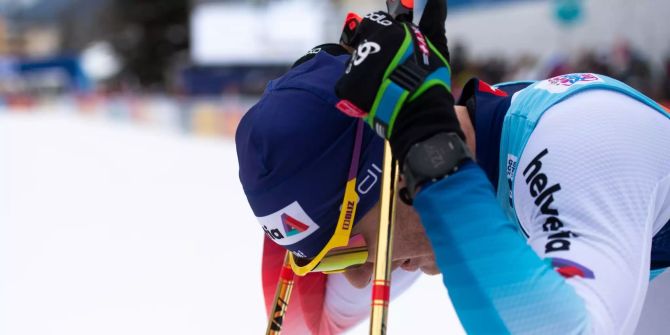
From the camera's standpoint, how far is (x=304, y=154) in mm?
1499

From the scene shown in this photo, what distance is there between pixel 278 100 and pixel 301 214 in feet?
0.80

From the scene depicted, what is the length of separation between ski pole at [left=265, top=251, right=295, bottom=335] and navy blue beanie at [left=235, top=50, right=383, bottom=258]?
0.37 m

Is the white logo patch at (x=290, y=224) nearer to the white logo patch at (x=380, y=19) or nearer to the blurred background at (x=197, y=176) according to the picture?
the white logo patch at (x=380, y=19)

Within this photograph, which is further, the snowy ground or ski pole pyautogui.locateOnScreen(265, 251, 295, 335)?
the snowy ground

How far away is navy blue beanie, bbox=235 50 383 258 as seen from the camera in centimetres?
149

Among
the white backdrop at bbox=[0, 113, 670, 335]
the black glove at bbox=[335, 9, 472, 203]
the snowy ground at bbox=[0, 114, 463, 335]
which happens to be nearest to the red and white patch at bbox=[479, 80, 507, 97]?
the black glove at bbox=[335, 9, 472, 203]

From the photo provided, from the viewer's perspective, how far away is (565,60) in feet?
25.3

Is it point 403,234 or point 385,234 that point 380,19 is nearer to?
point 385,234

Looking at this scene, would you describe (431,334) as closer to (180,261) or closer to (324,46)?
(324,46)

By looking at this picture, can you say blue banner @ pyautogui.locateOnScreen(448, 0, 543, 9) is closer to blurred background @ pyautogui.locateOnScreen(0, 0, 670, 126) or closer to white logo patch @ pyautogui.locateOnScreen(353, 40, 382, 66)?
blurred background @ pyautogui.locateOnScreen(0, 0, 670, 126)

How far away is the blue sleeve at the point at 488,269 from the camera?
3.77 feet

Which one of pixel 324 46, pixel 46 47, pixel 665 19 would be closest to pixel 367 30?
pixel 324 46

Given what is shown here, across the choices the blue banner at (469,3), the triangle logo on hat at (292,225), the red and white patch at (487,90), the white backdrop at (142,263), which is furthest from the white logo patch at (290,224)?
the blue banner at (469,3)

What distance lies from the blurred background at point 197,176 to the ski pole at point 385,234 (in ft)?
3.03
